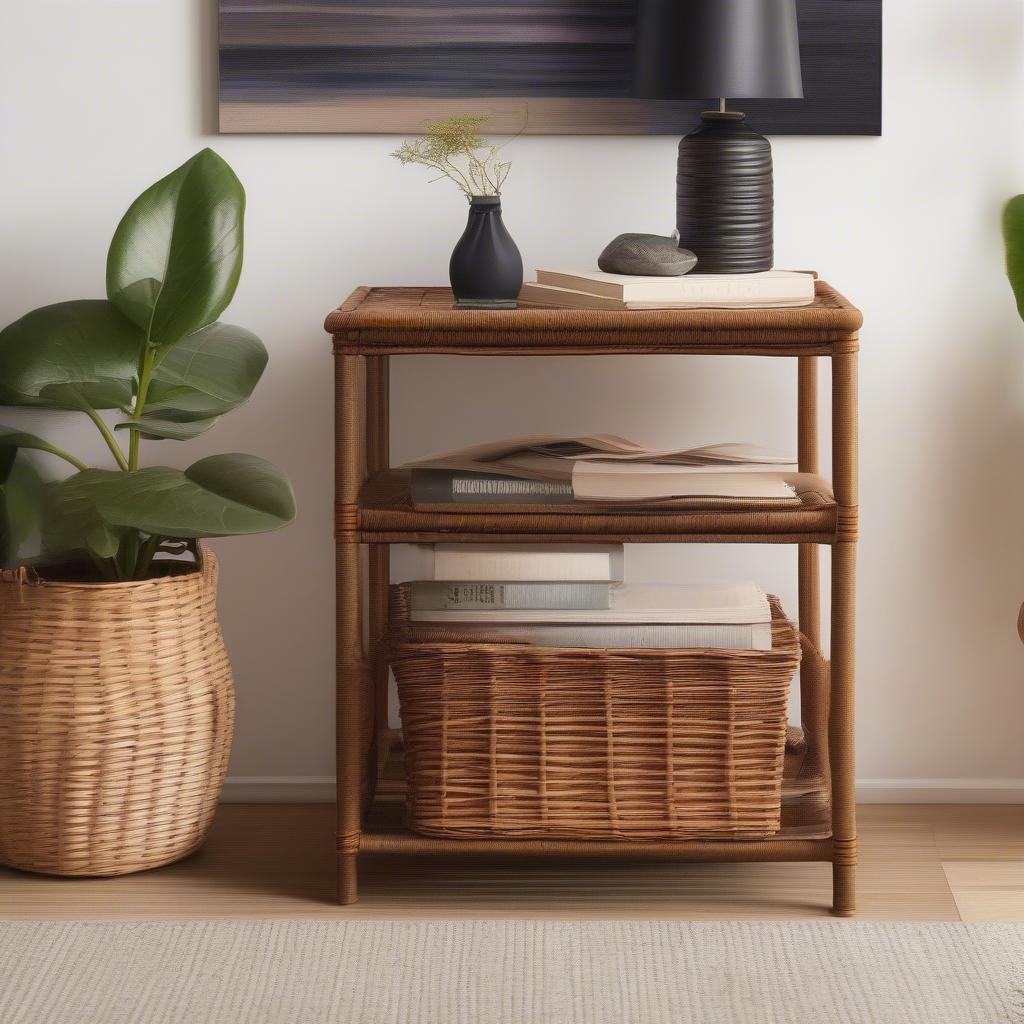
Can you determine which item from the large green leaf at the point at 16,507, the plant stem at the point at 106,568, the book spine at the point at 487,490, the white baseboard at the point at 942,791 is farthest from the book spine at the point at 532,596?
the white baseboard at the point at 942,791

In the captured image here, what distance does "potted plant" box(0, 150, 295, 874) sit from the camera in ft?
5.46

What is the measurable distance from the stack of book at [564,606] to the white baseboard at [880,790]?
0.54 meters

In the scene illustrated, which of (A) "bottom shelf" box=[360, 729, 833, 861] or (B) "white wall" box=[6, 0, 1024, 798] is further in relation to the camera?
(B) "white wall" box=[6, 0, 1024, 798]

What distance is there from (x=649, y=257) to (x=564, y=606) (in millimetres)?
423

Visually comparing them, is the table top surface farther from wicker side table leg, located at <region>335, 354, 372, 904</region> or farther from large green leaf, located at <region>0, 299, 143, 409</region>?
large green leaf, located at <region>0, 299, 143, 409</region>

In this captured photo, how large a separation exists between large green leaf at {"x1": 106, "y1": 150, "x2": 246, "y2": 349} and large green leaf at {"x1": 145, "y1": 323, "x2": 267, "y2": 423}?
67mm

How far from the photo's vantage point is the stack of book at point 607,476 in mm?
1587

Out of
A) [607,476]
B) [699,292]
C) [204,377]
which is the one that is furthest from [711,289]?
[204,377]

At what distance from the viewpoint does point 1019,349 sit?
1986 mm

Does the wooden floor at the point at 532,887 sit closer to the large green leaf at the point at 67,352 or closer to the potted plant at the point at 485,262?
the large green leaf at the point at 67,352

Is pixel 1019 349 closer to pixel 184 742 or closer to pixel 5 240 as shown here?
pixel 184 742

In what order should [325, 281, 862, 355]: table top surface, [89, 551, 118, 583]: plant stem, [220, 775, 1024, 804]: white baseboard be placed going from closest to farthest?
[325, 281, 862, 355]: table top surface < [89, 551, 118, 583]: plant stem < [220, 775, 1024, 804]: white baseboard

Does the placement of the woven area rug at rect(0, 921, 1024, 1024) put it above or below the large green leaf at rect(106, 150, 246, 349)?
below

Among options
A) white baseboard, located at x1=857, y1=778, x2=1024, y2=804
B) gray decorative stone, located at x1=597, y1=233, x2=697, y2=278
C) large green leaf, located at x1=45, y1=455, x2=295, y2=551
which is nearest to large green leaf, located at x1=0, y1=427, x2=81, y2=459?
large green leaf, located at x1=45, y1=455, x2=295, y2=551
